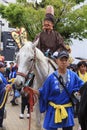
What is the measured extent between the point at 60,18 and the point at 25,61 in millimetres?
10828

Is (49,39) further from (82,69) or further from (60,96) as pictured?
(60,96)

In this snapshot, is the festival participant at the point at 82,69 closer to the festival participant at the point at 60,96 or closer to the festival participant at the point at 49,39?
the festival participant at the point at 49,39

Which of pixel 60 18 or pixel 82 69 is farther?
pixel 60 18

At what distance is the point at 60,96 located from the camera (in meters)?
5.55

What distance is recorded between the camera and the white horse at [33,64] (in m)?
6.80

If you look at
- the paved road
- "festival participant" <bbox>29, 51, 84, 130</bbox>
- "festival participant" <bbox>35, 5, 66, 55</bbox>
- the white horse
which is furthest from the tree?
"festival participant" <bbox>29, 51, 84, 130</bbox>

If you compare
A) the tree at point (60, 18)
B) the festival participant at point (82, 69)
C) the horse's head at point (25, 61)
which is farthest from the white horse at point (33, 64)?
the tree at point (60, 18)

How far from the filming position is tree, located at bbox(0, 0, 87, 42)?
17.2 m

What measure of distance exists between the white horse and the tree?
10097 millimetres

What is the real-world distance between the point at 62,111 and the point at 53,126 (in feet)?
0.87

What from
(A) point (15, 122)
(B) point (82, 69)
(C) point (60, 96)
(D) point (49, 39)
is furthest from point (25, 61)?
(A) point (15, 122)

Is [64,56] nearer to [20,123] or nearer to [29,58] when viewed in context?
[29,58]

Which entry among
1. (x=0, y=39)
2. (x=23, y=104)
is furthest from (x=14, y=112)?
(x=0, y=39)

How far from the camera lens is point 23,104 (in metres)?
11.0
